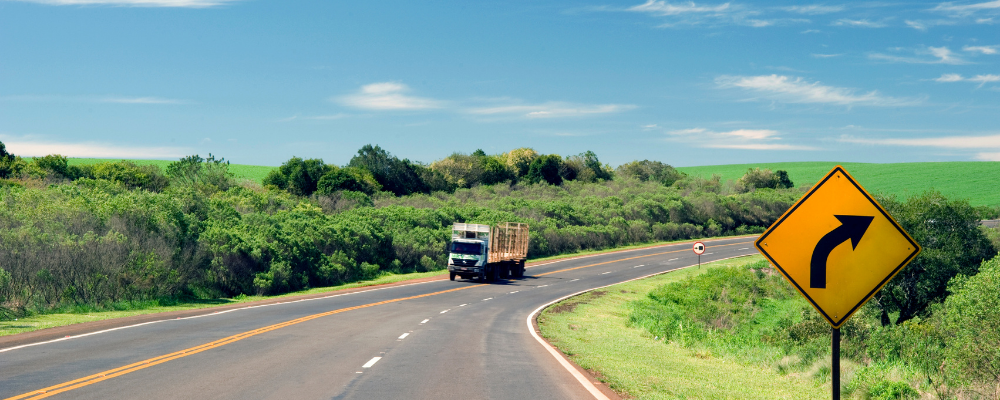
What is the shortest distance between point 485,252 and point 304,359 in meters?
28.3

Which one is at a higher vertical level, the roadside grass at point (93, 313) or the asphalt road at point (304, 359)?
the asphalt road at point (304, 359)

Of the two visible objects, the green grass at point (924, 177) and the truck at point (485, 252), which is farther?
the green grass at point (924, 177)

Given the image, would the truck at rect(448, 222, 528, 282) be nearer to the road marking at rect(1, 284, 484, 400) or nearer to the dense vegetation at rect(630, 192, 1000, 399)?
the dense vegetation at rect(630, 192, 1000, 399)

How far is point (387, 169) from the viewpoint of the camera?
314ft

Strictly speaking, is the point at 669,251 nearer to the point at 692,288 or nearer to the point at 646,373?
the point at 692,288

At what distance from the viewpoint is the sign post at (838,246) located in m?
5.65

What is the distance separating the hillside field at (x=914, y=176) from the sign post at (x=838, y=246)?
3852 inches

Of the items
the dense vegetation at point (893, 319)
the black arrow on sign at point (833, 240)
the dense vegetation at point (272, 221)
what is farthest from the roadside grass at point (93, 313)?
the black arrow on sign at point (833, 240)

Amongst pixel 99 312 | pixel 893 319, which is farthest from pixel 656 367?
pixel 893 319

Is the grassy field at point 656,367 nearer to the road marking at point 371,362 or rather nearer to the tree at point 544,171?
the road marking at point 371,362

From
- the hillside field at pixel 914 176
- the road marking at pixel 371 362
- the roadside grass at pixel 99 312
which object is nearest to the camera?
the road marking at pixel 371 362

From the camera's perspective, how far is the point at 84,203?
1208 inches

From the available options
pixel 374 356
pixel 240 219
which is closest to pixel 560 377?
pixel 374 356

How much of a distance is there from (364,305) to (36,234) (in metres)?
12.9
